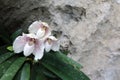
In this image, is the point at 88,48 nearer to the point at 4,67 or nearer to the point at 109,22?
the point at 109,22

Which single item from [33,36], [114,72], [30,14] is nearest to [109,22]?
[114,72]

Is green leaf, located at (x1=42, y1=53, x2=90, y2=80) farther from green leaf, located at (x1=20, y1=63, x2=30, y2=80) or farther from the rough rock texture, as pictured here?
the rough rock texture

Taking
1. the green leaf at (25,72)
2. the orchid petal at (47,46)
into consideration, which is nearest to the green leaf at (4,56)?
the green leaf at (25,72)

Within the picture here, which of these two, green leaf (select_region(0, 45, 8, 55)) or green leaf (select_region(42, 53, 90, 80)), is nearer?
green leaf (select_region(42, 53, 90, 80))

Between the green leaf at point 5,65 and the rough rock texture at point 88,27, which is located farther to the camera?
the rough rock texture at point 88,27

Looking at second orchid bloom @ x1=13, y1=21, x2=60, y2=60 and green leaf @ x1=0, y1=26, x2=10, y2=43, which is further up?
second orchid bloom @ x1=13, y1=21, x2=60, y2=60

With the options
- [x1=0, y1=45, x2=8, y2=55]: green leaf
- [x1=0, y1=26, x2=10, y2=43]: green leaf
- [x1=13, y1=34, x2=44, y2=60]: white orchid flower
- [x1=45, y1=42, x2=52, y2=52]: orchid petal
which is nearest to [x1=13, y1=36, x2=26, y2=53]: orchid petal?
[x1=13, y1=34, x2=44, y2=60]: white orchid flower

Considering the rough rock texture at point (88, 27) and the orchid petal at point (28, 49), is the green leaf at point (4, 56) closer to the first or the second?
the orchid petal at point (28, 49)
